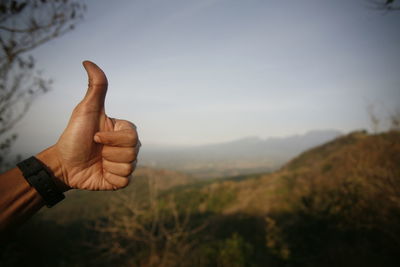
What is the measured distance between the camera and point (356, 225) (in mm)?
8625

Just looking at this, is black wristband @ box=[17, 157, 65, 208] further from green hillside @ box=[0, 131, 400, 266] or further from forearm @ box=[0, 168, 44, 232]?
green hillside @ box=[0, 131, 400, 266]

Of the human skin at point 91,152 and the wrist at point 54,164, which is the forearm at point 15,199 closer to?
the human skin at point 91,152

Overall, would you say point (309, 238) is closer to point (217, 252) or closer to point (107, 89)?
point (217, 252)

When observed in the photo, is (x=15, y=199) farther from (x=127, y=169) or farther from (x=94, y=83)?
(x=94, y=83)

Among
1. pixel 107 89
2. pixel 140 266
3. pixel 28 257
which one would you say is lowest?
pixel 28 257

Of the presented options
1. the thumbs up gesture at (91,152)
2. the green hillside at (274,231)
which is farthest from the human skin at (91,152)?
the green hillside at (274,231)

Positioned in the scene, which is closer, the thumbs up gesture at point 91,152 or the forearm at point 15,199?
the forearm at point 15,199

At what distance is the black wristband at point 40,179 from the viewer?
146cm

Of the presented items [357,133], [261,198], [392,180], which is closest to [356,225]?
[392,180]

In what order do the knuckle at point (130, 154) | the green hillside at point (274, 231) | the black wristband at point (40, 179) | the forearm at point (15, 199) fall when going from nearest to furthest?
the forearm at point (15, 199) < the black wristband at point (40, 179) < the knuckle at point (130, 154) < the green hillside at point (274, 231)

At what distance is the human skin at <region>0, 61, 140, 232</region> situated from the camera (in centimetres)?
151

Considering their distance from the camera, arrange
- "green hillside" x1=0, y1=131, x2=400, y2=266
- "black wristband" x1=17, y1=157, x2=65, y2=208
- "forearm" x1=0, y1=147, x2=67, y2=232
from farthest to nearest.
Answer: "green hillside" x1=0, y1=131, x2=400, y2=266, "black wristband" x1=17, y1=157, x2=65, y2=208, "forearm" x1=0, y1=147, x2=67, y2=232

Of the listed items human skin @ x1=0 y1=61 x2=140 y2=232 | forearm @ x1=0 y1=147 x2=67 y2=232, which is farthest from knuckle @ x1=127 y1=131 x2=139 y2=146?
forearm @ x1=0 y1=147 x2=67 y2=232

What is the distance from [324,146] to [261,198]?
52.5 ft
